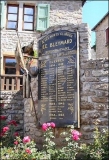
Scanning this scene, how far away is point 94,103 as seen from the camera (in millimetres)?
5043

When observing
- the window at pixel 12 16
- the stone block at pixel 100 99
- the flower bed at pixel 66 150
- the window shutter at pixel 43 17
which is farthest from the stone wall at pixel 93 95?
the window at pixel 12 16

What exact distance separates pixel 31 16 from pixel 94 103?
27.0 ft

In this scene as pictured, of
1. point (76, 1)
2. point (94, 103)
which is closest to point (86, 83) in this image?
point (94, 103)

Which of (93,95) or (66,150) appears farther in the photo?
(93,95)

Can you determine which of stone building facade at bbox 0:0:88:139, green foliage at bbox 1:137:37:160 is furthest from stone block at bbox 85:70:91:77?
stone building facade at bbox 0:0:88:139

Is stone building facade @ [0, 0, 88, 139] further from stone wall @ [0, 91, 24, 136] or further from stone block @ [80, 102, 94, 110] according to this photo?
stone block @ [80, 102, 94, 110]

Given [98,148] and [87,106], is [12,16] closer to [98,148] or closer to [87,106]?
[87,106]

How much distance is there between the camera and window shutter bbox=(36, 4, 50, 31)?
1170 centimetres

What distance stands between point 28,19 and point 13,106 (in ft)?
18.5

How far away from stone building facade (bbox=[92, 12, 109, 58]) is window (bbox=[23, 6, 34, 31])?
4780 mm

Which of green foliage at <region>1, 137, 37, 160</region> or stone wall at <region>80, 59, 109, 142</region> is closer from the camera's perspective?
green foliage at <region>1, 137, 37, 160</region>

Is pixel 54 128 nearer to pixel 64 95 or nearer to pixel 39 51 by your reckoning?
pixel 64 95

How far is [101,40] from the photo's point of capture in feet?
50.5

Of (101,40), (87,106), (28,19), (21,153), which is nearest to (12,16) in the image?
(28,19)
